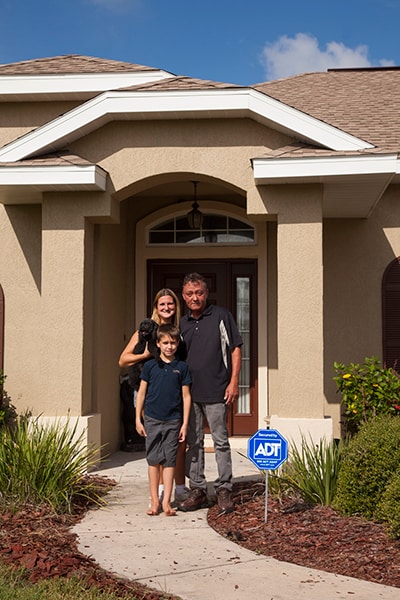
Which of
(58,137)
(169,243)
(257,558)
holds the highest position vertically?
(58,137)

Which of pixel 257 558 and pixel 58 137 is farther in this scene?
pixel 58 137

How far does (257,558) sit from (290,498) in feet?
4.92

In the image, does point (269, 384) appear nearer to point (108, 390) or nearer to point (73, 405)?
point (108, 390)

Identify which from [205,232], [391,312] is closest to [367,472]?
[391,312]

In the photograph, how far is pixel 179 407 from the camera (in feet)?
21.2

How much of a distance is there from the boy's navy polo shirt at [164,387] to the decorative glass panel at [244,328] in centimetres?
410

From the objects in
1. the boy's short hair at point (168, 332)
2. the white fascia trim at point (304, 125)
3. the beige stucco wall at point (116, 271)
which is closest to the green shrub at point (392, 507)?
the boy's short hair at point (168, 332)

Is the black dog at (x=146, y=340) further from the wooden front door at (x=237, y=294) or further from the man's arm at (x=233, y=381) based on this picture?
the wooden front door at (x=237, y=294)

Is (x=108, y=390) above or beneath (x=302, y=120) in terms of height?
beneath

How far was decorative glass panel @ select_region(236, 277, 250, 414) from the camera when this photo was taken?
10508 mm

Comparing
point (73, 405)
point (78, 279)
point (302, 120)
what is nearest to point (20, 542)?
point (73, 405)

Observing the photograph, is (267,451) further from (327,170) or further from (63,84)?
(63,84)

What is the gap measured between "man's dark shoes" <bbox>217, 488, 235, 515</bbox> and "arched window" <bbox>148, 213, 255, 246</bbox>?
16.0 ft

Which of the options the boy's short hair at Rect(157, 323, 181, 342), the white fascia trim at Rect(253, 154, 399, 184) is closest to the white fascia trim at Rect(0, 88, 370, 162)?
the white fascia trim at Rect(253, 154, 399, 184)
